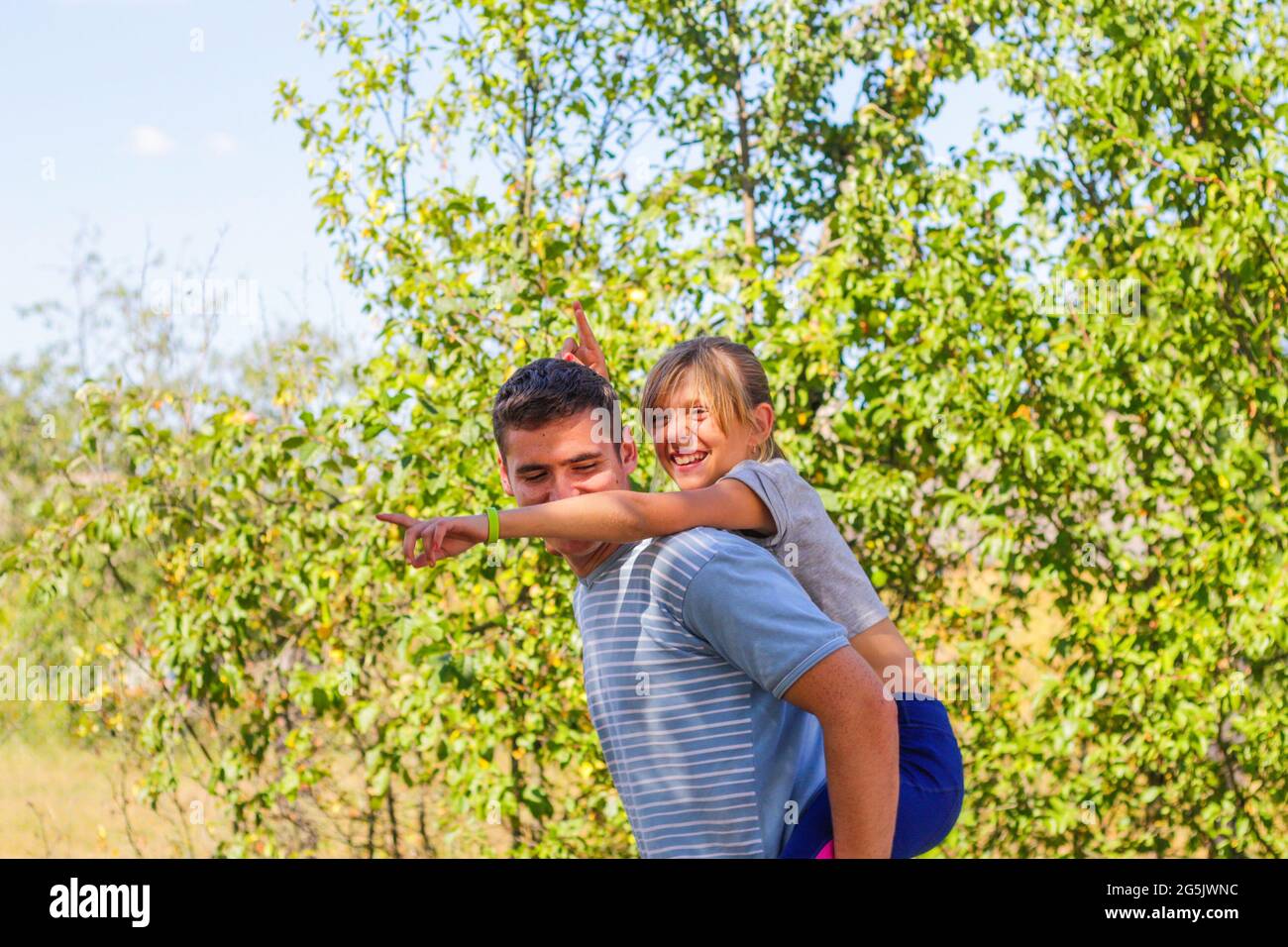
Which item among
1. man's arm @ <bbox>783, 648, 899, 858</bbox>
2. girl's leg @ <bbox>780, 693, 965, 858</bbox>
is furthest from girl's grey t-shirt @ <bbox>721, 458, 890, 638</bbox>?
man's arm @ <bbox>783, 648, 899, 858</bbox>

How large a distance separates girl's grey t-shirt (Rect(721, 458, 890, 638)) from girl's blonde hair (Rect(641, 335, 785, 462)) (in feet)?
1.19

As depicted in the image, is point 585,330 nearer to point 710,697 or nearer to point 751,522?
point 751,522

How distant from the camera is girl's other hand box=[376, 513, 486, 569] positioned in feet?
4.82

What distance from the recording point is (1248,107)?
163 inches

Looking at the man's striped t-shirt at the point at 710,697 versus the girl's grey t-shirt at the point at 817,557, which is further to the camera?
the girl's grey t-shirt at the point at 817,557

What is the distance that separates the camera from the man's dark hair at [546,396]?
173 cm

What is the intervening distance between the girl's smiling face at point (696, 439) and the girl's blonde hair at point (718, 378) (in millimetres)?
12

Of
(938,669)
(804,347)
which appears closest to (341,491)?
(804,347)

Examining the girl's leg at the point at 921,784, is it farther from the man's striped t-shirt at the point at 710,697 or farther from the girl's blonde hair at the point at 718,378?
the girl's blonde hair at the point at 718,378

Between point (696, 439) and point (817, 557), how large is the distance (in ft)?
1.55

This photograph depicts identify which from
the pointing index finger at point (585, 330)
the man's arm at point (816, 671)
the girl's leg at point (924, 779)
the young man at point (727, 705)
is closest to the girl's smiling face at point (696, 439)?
the pointing index finger at point (585, 330)

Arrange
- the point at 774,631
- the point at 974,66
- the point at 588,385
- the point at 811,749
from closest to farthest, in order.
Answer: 1. the point at 774,631
2. the point at 811,749
3. the point at 588,385
4. the point at 974,66
